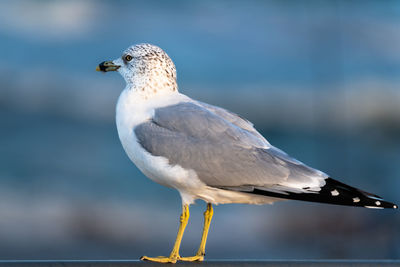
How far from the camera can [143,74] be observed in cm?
157

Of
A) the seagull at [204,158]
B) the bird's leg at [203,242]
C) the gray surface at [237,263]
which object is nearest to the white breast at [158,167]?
the seagull at [204,158]

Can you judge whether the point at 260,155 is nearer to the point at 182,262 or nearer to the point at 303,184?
the point at 303,184

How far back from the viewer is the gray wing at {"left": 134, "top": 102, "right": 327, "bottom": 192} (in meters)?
1.40

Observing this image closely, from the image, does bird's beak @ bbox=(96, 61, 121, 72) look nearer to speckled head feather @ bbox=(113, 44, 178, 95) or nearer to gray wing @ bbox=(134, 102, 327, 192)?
speckled head feather @ bbox=(113, 44, 178, 95)

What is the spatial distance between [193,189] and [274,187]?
19 cm

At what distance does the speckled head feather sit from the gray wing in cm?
10

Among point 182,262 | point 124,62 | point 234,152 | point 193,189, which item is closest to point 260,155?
point 234,152

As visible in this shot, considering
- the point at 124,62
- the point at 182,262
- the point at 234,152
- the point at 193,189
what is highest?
the point at 124,62

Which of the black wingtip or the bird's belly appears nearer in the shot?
the black wingtip

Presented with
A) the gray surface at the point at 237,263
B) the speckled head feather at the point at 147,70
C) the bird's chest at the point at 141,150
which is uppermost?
the speckled head feather at the point at 147,70

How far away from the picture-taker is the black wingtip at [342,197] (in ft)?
4.09

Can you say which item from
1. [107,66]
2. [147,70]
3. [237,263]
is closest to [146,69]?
[147,70]

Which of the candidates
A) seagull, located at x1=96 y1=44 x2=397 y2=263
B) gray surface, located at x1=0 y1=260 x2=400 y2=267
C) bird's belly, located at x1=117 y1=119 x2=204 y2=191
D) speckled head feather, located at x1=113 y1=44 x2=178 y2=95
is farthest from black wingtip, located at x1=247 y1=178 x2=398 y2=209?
speckled head feather, located at x1=113 y1=44 x2=178 y2=95

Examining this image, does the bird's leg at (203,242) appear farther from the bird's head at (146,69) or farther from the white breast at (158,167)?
the bird's head at (146,69)
